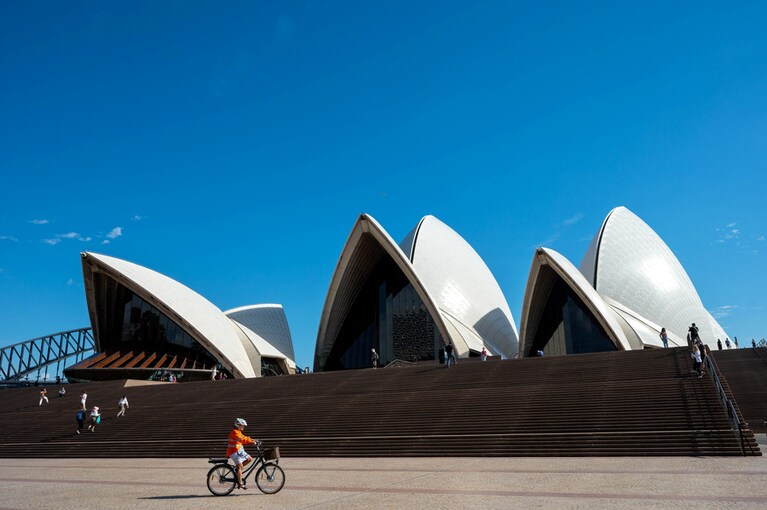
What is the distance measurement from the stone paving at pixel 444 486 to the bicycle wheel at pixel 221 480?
7.1 inches

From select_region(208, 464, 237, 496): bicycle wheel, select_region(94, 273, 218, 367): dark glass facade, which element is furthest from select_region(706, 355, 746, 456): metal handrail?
select_region(94, 273, 218, 367): dark glass facade

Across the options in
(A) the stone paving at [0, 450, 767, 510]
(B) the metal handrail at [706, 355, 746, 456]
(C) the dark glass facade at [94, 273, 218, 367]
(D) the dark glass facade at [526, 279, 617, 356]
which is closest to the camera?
(A) the stone paving at [0, 450, 767, 510]

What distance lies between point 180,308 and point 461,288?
53.8ft

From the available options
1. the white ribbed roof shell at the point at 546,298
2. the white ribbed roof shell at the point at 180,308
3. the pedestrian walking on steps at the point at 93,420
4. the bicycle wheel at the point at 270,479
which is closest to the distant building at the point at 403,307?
the white ribbed roof shell at the point at 546,298

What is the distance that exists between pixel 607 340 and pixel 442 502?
2544cm

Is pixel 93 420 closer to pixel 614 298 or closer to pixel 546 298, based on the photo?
pixel 546 298

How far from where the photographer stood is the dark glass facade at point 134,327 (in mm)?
32750

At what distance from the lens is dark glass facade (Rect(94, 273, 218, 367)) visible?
1289 inches

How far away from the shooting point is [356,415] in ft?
50.1

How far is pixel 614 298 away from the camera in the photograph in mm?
33719

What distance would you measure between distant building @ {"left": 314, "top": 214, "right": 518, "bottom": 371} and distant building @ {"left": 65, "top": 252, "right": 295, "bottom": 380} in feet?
18.1

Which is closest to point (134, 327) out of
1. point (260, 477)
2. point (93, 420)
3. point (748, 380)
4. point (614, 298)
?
point (93, 420)

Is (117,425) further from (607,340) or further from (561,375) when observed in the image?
(607,340)

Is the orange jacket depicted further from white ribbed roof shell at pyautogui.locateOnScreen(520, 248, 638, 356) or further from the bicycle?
white ribbed roof shell at pyautogui.locateOnScreen(520, 248, 638, 356)
